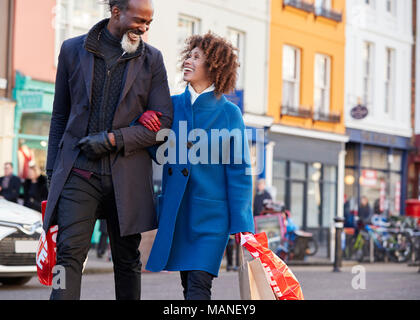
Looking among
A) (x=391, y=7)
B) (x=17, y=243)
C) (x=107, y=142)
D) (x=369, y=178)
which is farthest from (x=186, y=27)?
(x=107, y=142)

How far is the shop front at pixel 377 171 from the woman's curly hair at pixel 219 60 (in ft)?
71.0

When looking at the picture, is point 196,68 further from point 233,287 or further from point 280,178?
point 280,178

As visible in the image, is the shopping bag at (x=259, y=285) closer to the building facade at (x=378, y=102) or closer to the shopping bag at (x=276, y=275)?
the shopping bag at (x=276, y=275)

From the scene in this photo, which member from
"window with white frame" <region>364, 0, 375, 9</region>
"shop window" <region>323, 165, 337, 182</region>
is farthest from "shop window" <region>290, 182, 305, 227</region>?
"window with white frame" <region>364, 0, 375, 9</region>

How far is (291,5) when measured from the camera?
2445 cm

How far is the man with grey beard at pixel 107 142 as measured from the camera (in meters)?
4.21

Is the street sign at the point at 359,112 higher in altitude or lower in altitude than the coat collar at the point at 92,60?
higher

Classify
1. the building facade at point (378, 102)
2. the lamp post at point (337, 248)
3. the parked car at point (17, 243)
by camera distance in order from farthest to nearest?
the building facade at point (378, 102)
the lamp post at point (337, 248)
the parked car at point (17, 243)

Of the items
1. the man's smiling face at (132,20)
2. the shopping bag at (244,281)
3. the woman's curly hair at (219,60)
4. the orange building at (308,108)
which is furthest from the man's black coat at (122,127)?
the orange building at (308,108)

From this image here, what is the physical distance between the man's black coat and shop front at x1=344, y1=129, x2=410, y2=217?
72.2 ft

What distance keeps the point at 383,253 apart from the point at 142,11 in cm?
1641

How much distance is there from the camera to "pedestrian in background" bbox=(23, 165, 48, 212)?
51.9 feet

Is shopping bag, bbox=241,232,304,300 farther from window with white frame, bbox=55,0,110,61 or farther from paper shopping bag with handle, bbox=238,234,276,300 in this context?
window with white frame, bbox=55,0,110,61
